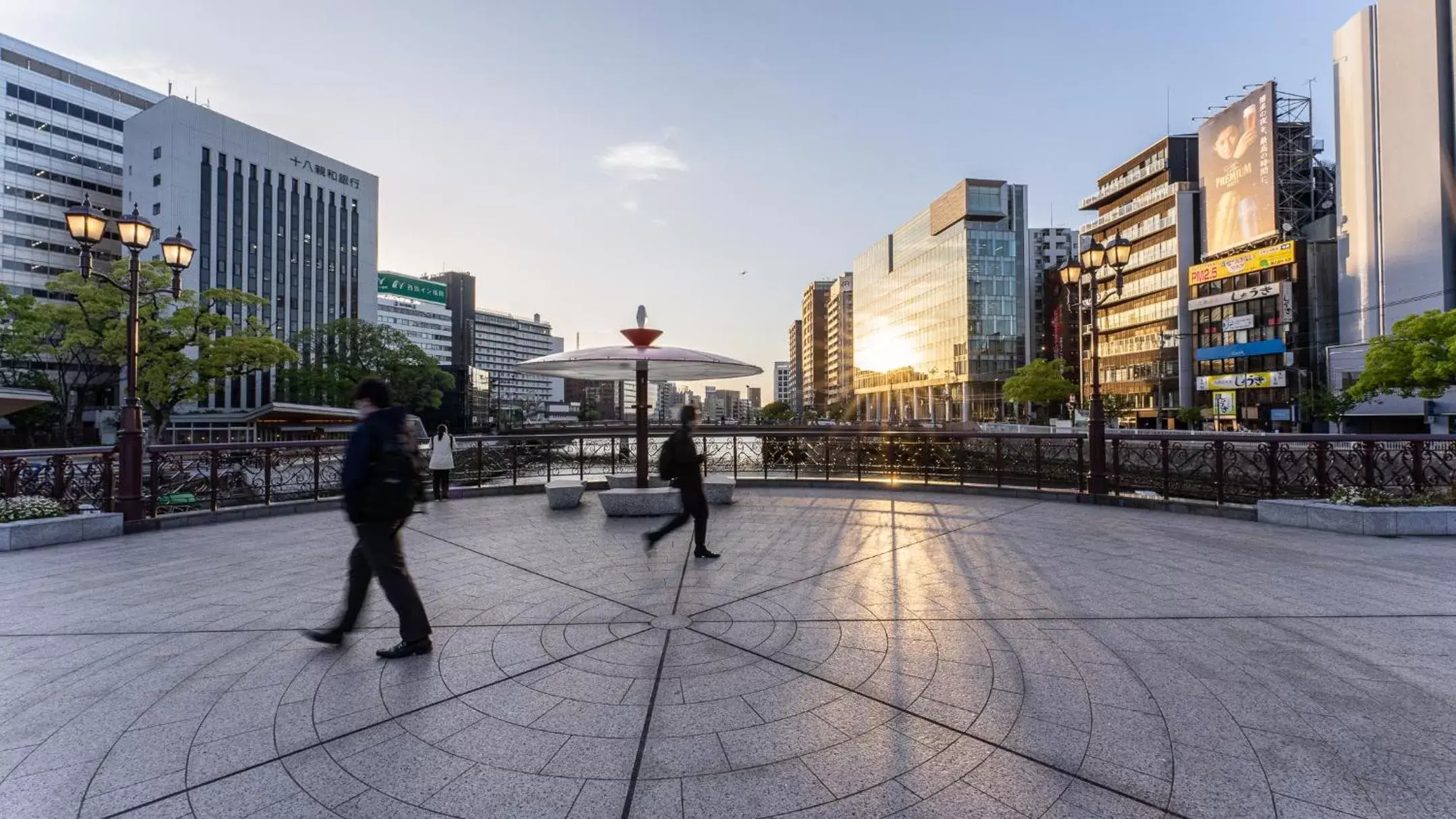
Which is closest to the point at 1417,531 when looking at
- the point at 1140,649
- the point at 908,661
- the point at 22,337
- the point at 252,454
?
the point at 1140,649

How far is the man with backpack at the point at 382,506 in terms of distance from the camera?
150 inches

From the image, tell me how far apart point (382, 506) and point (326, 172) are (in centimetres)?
9163

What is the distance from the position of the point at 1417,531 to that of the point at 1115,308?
225ft

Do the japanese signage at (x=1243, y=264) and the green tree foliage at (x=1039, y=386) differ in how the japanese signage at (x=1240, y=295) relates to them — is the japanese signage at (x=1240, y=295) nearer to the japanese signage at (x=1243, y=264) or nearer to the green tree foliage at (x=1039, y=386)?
the japanese signage at (x=1243, y=264)

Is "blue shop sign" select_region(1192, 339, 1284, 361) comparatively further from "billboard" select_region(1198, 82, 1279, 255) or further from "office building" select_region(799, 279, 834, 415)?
"office building" select_region(799, 279, 834, 415)

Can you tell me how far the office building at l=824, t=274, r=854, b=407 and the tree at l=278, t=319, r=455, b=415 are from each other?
85949 mm

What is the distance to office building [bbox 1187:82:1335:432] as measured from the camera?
46.8m

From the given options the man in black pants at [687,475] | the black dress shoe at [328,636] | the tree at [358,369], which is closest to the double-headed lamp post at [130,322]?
the black dress shoe at [328,636]

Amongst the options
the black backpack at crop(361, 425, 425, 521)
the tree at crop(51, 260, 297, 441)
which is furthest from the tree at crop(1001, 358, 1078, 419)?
the black backpack at crop(361, 425, 425, 521)

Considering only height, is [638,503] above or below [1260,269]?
below

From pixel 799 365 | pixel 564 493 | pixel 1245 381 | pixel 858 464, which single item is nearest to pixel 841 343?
pixel 799 365

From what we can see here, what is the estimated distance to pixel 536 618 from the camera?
4.70 metres

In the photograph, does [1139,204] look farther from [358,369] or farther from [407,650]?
[358,369]

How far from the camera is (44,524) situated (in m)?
7.79
